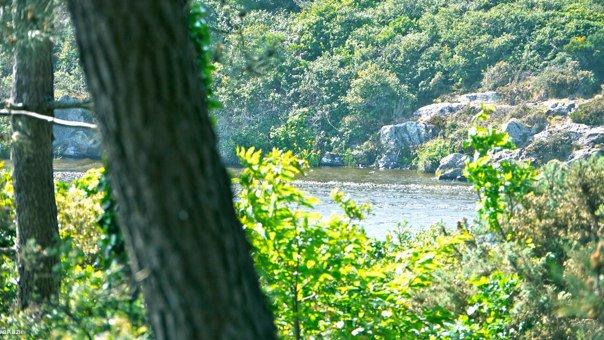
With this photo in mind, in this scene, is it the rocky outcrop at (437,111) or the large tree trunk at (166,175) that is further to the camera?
the rocky outcrop at (437,111)

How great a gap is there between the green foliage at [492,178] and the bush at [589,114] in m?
38.3

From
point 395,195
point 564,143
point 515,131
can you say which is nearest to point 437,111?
point 515,131

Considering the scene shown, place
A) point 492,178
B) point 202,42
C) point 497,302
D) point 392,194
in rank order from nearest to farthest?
point 202,42, point 497,302, point 492,178, point 392,194

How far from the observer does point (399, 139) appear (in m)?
53.7

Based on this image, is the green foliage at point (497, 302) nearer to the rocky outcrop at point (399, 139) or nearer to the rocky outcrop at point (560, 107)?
the rocky outcrop at point (399, 139)

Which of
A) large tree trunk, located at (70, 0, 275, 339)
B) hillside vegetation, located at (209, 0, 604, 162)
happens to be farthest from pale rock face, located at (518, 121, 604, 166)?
large tree trunk, located at (70, 0, 275, 339)

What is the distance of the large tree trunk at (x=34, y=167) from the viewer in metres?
6.58

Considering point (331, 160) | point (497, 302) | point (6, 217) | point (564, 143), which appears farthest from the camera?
point (331, 160)

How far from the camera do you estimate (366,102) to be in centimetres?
5962

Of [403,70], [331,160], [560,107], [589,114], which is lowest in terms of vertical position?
[331,160]

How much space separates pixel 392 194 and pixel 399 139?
1711cm

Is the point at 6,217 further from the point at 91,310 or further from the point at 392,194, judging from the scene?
the point at 392,194

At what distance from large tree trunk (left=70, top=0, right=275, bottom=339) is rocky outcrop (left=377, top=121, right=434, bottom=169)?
49.2 m

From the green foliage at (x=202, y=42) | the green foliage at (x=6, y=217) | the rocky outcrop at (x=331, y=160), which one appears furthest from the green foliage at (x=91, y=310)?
the rocky outcrop at (x=331, y=160)
